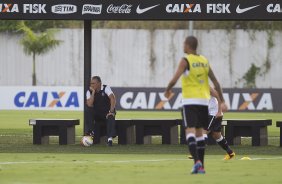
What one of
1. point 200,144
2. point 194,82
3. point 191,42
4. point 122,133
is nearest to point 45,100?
point 122,133

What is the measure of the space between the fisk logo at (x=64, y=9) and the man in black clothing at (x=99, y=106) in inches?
66.8

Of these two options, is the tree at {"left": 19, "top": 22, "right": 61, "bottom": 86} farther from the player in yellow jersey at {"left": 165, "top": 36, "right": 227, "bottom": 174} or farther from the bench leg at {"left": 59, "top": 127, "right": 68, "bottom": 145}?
the player in yellow jersey at {"left": 165, "top": 36, "right": 227, "bottom": 174}

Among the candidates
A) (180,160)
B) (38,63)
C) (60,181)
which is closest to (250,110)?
(38,63)

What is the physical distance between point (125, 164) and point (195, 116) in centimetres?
260

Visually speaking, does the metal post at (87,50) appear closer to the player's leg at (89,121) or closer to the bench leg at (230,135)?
the player's leg at (89,121)

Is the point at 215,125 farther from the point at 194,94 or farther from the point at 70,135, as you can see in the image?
the point at 70,135

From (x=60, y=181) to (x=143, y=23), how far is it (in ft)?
154

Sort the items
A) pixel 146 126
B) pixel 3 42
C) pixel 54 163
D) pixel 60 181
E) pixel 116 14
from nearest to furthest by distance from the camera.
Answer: pixel 60 181 → pixel 54 163 → pixel 116 14 → pixel 146 126 → pixel 3 42

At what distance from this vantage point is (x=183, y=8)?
2297 centimetres

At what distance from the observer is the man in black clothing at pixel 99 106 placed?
24.0 metres

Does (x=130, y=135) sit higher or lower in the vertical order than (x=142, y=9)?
lower

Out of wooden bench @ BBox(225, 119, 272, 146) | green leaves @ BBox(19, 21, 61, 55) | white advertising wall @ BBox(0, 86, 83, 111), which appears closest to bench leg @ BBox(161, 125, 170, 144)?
wooden bench @ BBox(225, 119, 272, 146)

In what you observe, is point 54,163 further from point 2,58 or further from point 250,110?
point 2,58

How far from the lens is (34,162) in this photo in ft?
59.7
